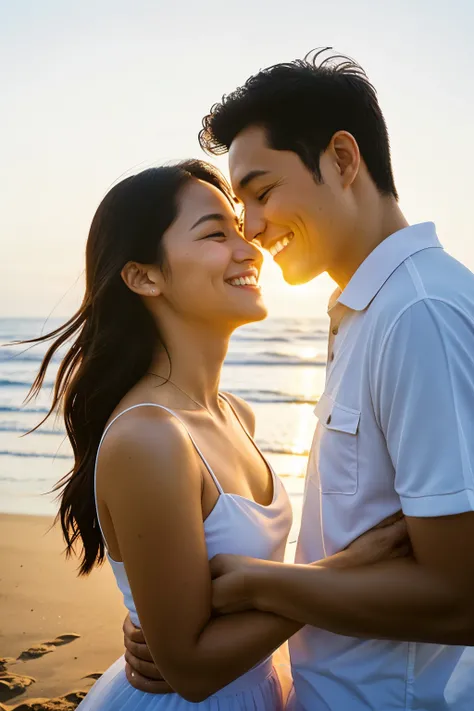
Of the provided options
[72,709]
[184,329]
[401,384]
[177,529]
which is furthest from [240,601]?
[72,709]

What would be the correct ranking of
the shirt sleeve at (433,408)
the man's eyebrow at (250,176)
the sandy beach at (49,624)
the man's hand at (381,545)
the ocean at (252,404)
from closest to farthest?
the shirt sleeve at (433,408) → the man's hand at (381,545) → the man's eyebrow at (250,176) → the sandy beach at (49,624) → the ocean at (252,404)

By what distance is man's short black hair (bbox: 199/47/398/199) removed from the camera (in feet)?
9.09

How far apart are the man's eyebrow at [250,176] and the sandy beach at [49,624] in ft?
A: 10.6

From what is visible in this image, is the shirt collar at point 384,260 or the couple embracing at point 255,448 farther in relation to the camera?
the shirt collar at point 384,260

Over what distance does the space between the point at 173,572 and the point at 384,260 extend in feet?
3.88

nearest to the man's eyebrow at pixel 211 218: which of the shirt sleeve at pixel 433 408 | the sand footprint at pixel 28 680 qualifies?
the shirt sleeve at pixel 433 408

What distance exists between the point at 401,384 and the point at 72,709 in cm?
331

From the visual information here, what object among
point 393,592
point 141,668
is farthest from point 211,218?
point 141,668

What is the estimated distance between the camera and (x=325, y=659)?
2.47 meters

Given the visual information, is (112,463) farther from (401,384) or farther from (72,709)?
(72,709)

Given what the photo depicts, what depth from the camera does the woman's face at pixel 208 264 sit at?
296 cm

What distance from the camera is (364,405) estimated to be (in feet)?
7.61

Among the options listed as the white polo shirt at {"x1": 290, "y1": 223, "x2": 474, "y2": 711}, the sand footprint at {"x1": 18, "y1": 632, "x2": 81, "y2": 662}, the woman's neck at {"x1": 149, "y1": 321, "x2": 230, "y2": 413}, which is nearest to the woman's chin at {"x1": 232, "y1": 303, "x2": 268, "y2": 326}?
the woman's neck at {"x1": 149, "y1": 321, "x2": 230, "y2": 413}

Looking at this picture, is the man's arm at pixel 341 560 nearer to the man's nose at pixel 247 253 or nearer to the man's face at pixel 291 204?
the man's face at pixel 291 204
